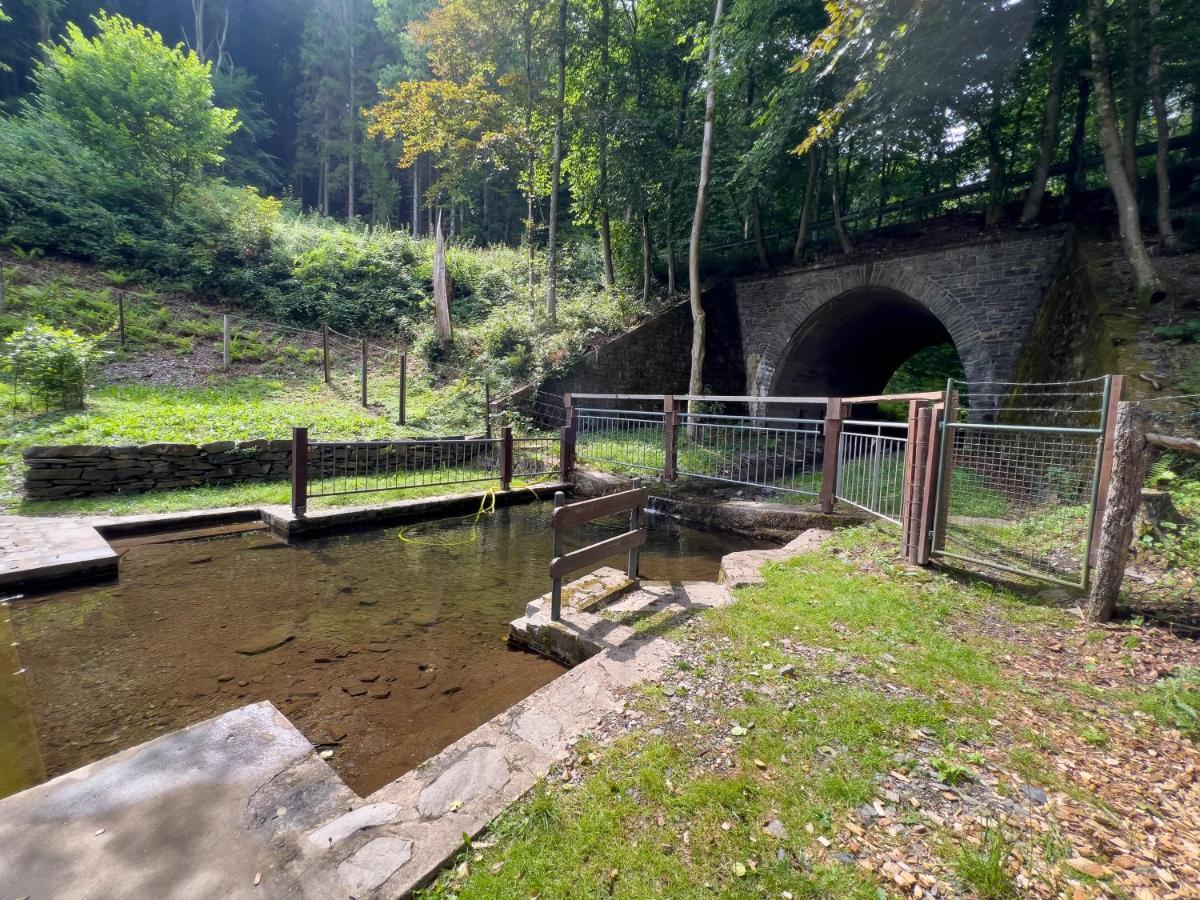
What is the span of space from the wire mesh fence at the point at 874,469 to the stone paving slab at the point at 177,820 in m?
5.32

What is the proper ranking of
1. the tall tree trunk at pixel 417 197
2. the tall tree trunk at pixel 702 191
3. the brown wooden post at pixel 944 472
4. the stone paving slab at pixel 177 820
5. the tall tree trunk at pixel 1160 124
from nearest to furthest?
the stone paving slab at pixel 177 820 → the brown wooden post at pixel 944 472 → the tall tree trunk at pixel 1160 124 → the tall tree trunk at pixel 702 191 → the tall tree trunk at pixel 417 197

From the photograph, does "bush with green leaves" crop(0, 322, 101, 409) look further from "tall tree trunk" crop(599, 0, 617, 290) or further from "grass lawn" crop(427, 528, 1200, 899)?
"tall tree trunk" crop(599, 0, 617, 290)

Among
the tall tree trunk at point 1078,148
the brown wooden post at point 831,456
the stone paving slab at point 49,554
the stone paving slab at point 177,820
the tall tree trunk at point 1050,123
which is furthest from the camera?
the tall tree trunk at point 1078,148

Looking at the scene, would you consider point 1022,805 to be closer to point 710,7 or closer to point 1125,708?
point 1125,708

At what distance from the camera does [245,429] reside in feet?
27.2

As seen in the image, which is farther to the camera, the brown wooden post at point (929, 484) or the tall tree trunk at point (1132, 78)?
the tall tree trunk at point (1132, 78)

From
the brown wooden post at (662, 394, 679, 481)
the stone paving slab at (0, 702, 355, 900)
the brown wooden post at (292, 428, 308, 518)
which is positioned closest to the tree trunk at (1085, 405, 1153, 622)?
the stone paving slab at (0, 702, 355, 900)

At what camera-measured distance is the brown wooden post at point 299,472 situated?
5.96 metres

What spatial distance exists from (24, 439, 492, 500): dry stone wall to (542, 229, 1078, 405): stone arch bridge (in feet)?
15.3

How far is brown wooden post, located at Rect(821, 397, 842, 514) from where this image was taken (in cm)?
608

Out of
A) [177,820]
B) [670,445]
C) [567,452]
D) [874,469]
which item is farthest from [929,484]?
[567,452]

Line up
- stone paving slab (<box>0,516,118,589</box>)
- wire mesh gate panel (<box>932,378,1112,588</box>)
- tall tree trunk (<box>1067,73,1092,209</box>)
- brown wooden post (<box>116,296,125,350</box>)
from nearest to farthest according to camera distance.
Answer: wire mesh gate panel (<box>932,378,1112,588</box>)
stone paving slab (<box>0,516,118,589</box>)
tall tree trunk (<box>1067,73,1092,209</box>)
brown wooden post (<box>116,296,125,350</box>)

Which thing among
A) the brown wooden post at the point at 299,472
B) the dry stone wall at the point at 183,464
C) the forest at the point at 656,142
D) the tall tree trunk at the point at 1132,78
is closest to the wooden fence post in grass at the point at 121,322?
the forest at the point at 656,142

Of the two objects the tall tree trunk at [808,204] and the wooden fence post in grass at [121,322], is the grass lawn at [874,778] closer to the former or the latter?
the tall tree trunk at [808,204]
